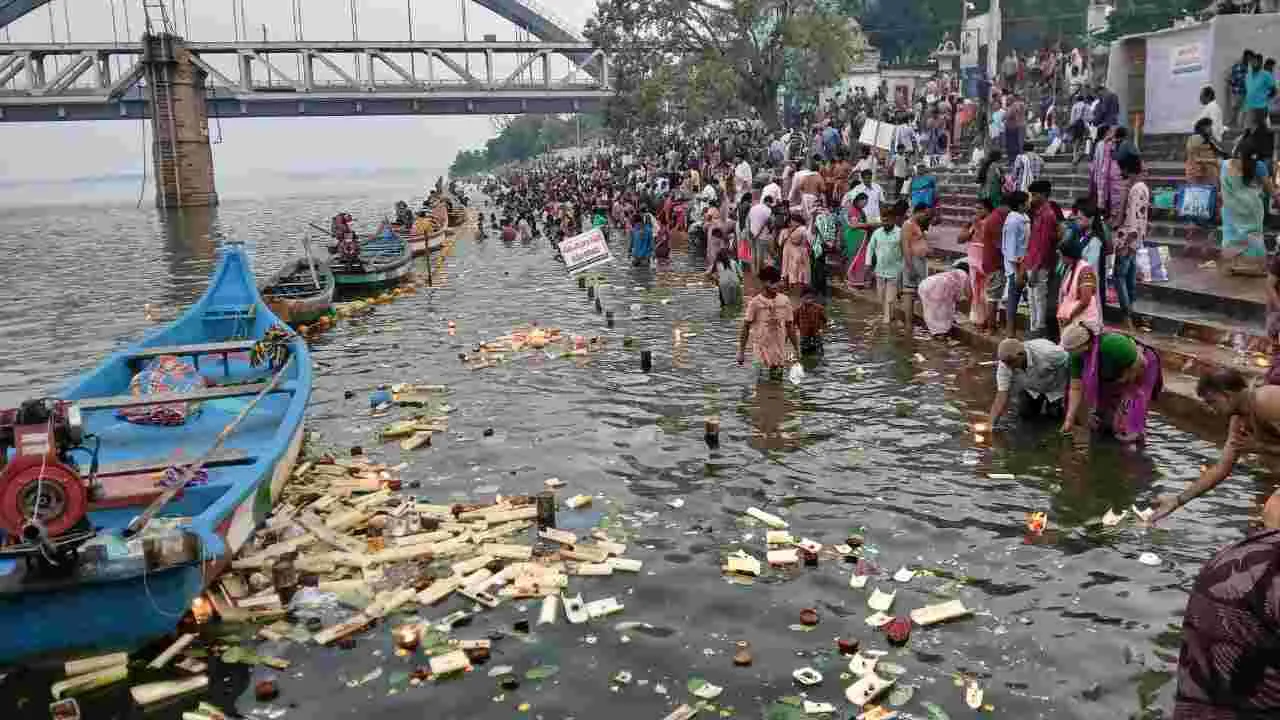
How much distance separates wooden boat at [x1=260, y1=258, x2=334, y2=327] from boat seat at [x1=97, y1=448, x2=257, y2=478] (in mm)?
10400

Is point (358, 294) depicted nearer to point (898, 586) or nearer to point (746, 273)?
point (746, 273)

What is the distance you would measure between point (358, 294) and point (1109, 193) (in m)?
17.1

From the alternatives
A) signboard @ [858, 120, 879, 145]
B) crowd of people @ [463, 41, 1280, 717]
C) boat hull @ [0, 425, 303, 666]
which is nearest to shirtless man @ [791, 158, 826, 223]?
crowd of people @ [463, 41, 1280, 717]

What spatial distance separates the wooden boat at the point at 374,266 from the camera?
81.0 feet

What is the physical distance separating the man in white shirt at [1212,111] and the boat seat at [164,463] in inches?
622

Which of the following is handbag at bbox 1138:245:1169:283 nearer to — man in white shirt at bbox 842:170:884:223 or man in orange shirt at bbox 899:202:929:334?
man in orange shirt at bbox 899:202:929:334

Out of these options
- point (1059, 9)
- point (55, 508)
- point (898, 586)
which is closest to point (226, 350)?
point (55, 508)

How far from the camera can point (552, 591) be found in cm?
770

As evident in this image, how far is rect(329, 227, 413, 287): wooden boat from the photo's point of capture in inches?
972

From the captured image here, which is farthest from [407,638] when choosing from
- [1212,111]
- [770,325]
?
[1212,111]

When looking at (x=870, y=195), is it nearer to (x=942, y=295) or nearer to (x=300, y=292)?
(x=942, y=295)

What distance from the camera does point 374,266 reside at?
25859mm

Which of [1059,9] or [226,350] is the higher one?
[1059,9]

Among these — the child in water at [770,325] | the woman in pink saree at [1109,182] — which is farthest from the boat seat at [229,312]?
the woman in pink saree at [1109,182]
